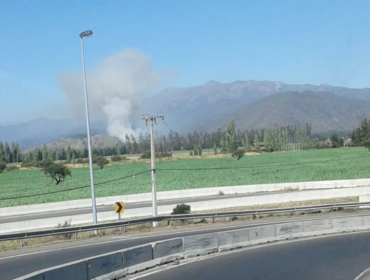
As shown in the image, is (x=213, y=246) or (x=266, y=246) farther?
(x=266, y=246)

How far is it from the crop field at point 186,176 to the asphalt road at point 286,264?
4643 centimetres

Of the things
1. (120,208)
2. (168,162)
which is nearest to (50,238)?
(120,208)

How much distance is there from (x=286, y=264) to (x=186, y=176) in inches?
2719

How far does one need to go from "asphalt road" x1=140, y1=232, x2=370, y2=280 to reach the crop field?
46.4 metres

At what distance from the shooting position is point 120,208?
35500mm

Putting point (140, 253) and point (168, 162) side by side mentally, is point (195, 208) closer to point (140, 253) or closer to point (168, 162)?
point (140, 253)

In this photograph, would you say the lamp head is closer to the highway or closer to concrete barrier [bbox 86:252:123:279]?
the highway

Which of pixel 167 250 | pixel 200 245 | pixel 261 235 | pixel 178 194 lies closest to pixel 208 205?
pixel 178 194

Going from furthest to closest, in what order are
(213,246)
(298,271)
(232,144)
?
(232,144), (213,246), (298,271)

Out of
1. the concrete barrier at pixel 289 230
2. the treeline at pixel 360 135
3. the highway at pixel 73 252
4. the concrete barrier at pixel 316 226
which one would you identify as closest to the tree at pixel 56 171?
the highway at pixel 73 252

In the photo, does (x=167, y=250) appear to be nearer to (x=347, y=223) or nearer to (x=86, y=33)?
(x=347, y=223)

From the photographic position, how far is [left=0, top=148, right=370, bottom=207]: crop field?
7238cm

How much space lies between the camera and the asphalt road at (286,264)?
16.1 metres

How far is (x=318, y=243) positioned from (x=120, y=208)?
14560 millimetres
